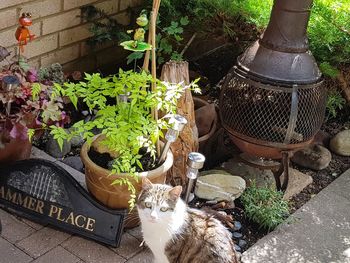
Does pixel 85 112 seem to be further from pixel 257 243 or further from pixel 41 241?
pixel 257 243

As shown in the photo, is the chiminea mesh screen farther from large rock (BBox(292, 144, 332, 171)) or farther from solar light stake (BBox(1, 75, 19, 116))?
solar light stake (BBox(1, 75, 19, 116))

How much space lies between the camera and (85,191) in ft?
11.7

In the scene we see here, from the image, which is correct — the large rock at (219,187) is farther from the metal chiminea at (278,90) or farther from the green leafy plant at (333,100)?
the green leafy plant at (333,100)

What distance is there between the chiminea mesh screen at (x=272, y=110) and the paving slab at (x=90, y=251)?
1.21 m

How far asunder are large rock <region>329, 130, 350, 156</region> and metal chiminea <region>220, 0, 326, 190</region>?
39.5 inches

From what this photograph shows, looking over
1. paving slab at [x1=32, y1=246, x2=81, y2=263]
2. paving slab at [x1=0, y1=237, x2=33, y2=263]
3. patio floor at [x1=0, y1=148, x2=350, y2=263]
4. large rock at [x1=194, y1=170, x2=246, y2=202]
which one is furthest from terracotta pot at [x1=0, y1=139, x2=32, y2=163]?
large rock at [x1=194, y1=170, x2=246, y2=202]

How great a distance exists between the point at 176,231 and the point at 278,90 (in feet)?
Answer: 4.10

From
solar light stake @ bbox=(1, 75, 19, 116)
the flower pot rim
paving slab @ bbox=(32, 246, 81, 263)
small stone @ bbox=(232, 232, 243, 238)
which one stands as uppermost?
solar light stake @ bbox=(1, 75, 19, 116)

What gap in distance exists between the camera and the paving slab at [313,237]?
12.2 feet

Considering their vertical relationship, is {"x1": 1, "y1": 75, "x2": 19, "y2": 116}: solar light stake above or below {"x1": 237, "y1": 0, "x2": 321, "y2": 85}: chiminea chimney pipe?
below

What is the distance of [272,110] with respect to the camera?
12.9 ft

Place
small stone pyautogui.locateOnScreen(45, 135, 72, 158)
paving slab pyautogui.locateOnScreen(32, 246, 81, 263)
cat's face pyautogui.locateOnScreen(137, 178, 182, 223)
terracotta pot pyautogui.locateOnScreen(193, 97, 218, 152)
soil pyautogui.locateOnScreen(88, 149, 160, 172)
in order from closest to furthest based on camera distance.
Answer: cat's face pyautogui.locateOnScreen(137, 178, 182, 223) → paving slab pyautogui.locateOnScreen(32, 246, 81, 263) → soil pyautogui.locateOnScreen(88, 149, 160, 172) → small stone pyautogui.locateOnScreen(45, 135, 72, 158) → terracotta pot pyautogui.locateOnScreen(193, 97, 218, 152)

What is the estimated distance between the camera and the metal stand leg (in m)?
4.13

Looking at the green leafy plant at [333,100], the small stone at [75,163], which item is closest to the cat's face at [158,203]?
the small stone at [75,163]
